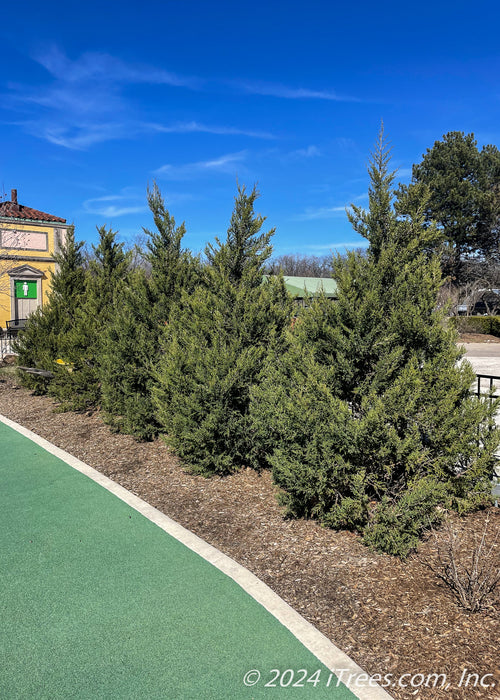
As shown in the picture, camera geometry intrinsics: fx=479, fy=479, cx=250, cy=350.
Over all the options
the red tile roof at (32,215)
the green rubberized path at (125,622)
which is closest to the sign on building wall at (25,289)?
the red tile roof at (32,215)

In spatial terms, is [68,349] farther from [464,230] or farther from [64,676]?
[464,230]

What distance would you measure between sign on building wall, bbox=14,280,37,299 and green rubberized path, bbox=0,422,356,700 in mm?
29433

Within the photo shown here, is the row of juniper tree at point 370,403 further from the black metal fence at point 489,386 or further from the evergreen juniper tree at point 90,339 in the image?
the evergreen juniper tree at point 90,339

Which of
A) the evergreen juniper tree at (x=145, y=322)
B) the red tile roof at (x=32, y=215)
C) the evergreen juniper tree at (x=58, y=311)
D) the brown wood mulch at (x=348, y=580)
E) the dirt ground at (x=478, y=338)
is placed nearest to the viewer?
the brown wood mulch at (x=348, y=580)

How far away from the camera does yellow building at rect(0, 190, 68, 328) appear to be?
30438mm

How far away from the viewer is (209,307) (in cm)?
664

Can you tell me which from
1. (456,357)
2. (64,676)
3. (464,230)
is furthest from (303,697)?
(464,230)

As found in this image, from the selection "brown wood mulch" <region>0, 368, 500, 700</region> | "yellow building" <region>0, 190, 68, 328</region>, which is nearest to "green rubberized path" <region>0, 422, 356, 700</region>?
"brown wood mulch" <region>0, 368, 500, 700</region>

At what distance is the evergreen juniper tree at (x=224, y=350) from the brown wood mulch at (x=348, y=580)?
0.50 meters

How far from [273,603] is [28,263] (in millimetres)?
32348

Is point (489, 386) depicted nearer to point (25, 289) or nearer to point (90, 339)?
point (90, 339)

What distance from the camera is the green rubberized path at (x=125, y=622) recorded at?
107 inches

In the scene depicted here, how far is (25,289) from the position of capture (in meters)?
31.5

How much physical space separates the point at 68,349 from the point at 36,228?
2477cm
